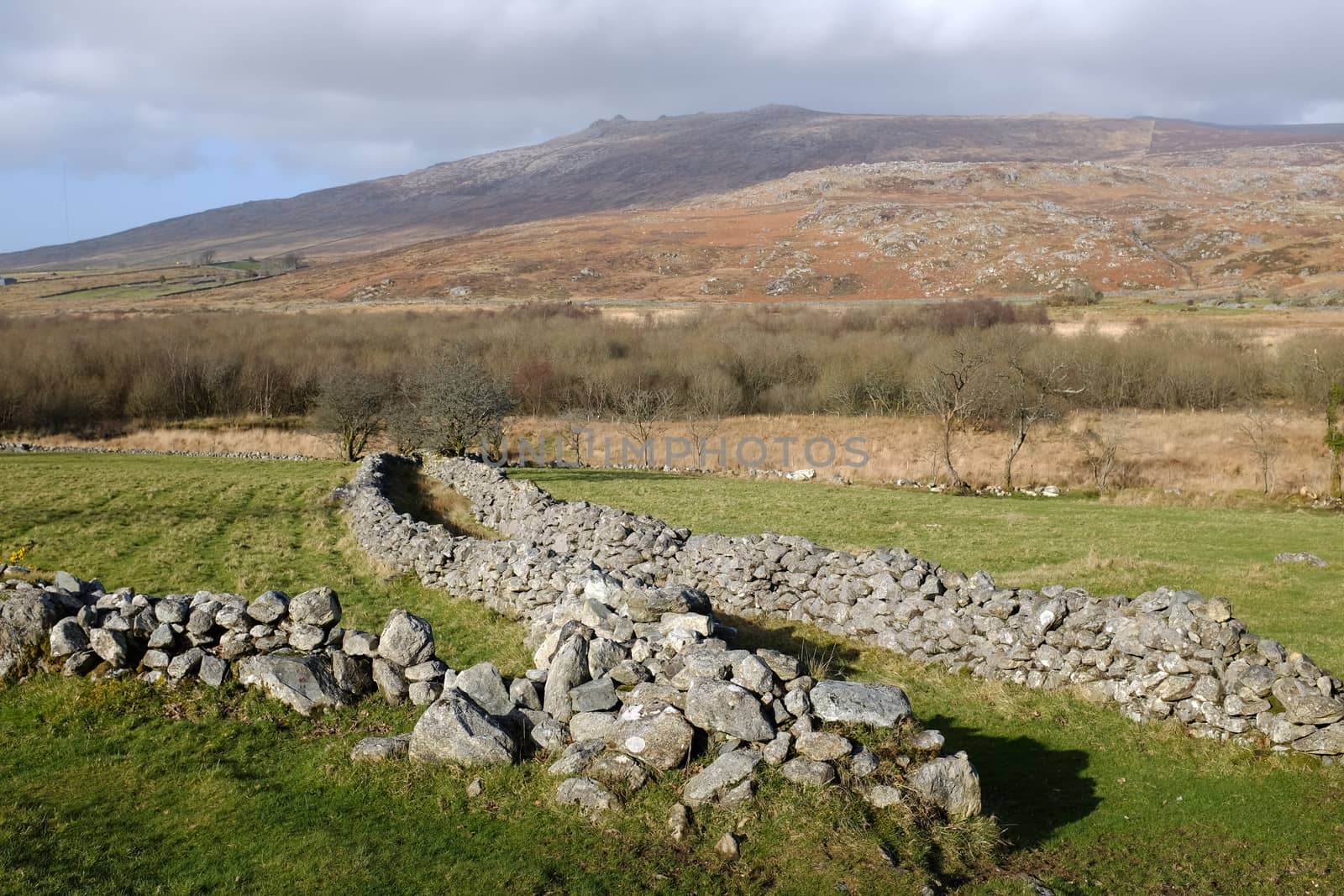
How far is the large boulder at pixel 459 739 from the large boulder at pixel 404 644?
1774 mm

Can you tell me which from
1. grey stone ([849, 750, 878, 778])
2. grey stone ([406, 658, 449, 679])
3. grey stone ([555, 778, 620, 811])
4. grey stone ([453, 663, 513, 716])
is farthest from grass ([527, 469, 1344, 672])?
grey stone ([406, 658, 449, 679])

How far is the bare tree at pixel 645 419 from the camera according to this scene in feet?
183

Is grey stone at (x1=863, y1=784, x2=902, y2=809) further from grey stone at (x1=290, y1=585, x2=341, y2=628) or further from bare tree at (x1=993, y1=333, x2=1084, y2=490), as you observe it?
bare tree at (x1=993, y1=333, x2=1084, y2=490)

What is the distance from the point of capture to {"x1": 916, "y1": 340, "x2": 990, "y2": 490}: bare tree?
142ft

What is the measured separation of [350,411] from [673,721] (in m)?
42.3

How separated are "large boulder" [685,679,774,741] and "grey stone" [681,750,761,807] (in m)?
0.34

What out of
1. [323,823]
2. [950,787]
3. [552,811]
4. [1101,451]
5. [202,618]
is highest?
[202,618]

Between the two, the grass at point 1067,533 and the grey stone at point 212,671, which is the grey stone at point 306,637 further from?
the grass at point 1067,533

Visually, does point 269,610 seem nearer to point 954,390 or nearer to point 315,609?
point 315,609

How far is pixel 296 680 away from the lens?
10141 mm

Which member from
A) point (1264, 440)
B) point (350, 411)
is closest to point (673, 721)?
point (350, 411)

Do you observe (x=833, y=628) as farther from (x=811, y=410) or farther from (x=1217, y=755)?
(x=811, y=410)

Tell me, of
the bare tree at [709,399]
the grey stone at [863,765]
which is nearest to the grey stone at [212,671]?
the grey stone at [863,765]

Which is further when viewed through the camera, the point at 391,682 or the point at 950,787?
the point at 391,682
